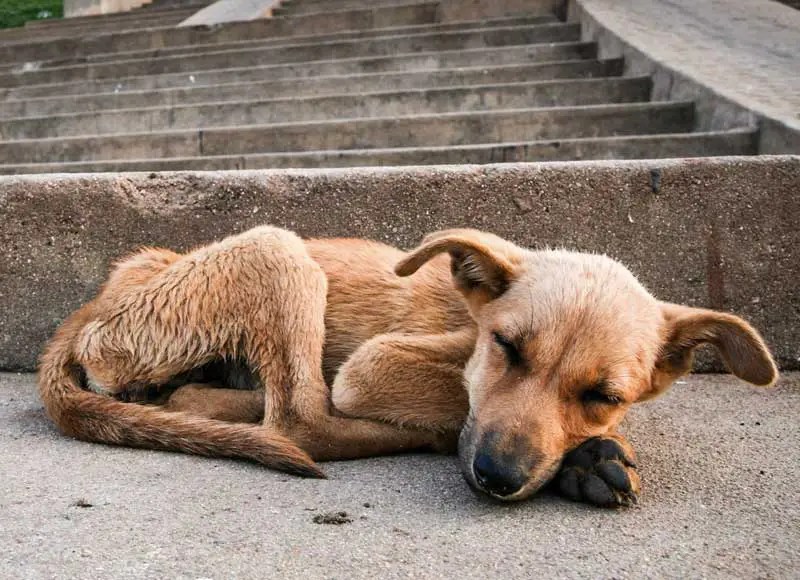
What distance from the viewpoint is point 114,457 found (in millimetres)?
3568

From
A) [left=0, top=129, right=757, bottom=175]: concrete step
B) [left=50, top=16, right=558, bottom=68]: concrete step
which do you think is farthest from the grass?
[left=0, top=129, right=757, bottom=175]: concrete step

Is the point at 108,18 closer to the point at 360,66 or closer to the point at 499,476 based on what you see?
the point at 360,66

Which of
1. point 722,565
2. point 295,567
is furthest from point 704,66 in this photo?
point 295,567

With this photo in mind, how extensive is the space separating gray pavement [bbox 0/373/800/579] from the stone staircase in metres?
3.53

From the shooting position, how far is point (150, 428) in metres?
3.68

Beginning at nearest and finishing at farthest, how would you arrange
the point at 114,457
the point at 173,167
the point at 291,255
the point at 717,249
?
the point at 114,457 < the point at 291,255 < the point at 717,249 < the point at 173,167

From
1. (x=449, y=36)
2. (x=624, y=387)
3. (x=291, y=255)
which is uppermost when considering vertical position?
(x=449, y=36)

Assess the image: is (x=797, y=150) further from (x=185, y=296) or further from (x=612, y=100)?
(x=185, y=296)

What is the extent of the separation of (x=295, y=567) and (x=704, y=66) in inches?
274

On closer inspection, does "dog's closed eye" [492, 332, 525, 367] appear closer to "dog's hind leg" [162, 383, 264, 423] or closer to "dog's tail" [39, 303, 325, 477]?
"dog's tail" [39, 303, 325, 477]

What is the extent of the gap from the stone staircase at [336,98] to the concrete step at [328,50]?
0.02 meters

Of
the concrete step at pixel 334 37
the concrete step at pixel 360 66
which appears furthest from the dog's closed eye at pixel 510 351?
the concrete step at pixel 334 37

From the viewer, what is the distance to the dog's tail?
3510 mm

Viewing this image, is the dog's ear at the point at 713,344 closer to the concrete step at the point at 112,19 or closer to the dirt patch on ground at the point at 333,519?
the dirt patch on ground at the point at 333,519
